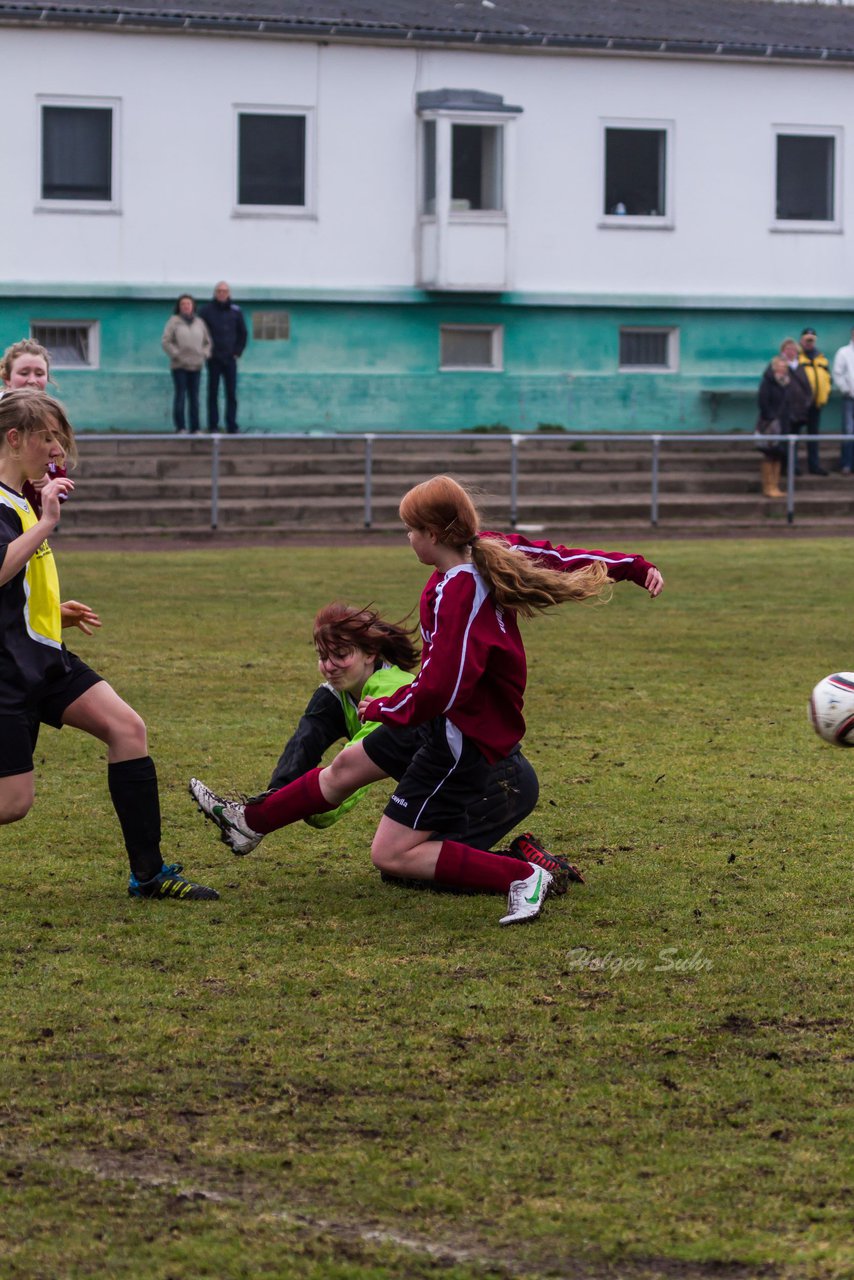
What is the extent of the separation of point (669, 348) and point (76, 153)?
940 centimetres

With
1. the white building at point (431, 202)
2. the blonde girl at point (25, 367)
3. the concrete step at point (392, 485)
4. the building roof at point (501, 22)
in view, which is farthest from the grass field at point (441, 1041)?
the building roof at point (501, 22)

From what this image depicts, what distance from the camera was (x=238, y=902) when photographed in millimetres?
5828

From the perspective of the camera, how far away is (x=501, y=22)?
27.2m

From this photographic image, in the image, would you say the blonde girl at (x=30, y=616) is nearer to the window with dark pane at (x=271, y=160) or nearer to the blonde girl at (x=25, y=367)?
the blonde girl at (x=25, y=367)

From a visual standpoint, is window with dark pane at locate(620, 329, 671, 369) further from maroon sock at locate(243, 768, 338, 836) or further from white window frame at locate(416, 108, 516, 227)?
maroon sock at locate(243, 768, 338, 836)

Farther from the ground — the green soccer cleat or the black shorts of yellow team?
the black shorts of yellow team

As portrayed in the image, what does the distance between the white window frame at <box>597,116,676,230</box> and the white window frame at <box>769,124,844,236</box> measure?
66.3 inches

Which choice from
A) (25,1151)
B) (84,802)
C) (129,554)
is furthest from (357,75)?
(25,1151)

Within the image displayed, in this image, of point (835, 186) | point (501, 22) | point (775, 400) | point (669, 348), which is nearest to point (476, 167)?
point (501, 22)

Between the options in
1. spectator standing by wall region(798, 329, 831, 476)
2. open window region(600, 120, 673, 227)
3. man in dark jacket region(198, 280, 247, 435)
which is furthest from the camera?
open window region(600, 120, 673, 227)

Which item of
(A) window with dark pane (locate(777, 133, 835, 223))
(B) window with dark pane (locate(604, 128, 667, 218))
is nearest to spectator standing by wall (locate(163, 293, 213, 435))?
(B) window with dark pane (locate(604, 128, 667, 218))

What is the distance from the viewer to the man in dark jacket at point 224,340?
77.8 feet

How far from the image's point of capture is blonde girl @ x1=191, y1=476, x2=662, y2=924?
5590 mm

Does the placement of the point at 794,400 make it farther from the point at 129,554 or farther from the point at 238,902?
the point at 238,902
